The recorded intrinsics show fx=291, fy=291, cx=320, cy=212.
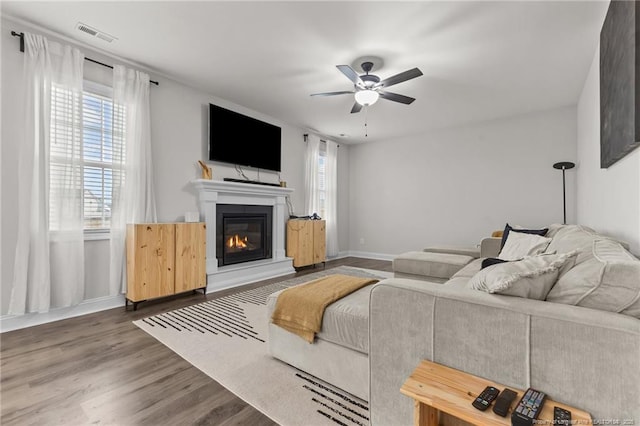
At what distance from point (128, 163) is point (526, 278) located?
11.8 feet

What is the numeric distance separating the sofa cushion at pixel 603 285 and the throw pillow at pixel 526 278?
40 millimetres

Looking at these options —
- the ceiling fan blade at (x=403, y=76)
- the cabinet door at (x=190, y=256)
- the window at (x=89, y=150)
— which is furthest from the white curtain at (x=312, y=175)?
the window at (x=89, y=150)

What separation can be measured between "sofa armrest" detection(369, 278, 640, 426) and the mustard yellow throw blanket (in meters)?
0.46

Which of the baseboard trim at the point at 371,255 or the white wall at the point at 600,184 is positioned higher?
the white wall at the point at 600,184

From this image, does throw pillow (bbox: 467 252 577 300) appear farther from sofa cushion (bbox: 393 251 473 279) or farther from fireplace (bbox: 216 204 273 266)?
fireplace (bbox: 216 204 273 266)

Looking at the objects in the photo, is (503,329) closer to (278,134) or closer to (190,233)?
(190,233)

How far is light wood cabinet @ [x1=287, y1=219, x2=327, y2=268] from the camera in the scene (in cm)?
502

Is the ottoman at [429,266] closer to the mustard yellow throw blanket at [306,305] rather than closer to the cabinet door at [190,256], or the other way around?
the mustard yellow throw blanket at [306,305]

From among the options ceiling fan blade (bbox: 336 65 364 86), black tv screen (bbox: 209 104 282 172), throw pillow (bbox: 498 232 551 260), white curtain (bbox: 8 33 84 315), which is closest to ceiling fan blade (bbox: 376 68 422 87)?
ceiling fan blade (bbox: 336 65 364 86)

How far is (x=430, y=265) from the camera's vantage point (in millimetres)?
3135

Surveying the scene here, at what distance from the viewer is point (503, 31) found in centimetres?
253

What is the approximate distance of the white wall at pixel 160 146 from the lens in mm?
2477

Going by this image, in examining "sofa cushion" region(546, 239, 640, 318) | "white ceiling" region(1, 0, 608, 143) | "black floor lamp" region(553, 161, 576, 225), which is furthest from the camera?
"black floor lamp" region(553, 161, 576, 225)

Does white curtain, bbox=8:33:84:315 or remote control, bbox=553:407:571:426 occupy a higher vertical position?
white curtain, bbox=8:33:84:315
